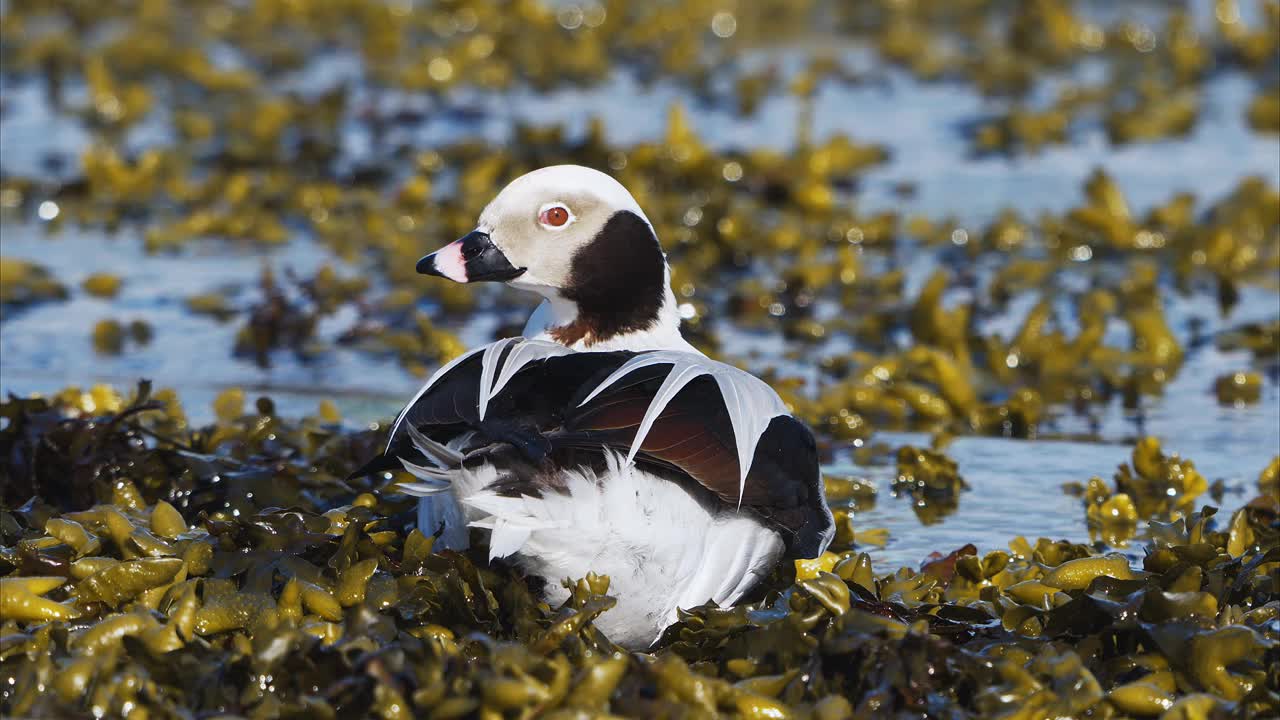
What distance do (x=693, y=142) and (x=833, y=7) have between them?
4856 mm

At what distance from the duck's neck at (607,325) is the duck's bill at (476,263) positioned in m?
0.12

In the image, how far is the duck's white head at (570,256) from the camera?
4238mm

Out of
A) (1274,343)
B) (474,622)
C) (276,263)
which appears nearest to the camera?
(474,622)

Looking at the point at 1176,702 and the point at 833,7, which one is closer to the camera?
the point at 1176,702

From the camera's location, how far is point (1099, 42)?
11.4 meters

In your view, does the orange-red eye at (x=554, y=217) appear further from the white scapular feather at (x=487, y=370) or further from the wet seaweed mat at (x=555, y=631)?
the wet seaweed mat at (x=555, y=631)

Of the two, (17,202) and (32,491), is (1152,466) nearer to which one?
(32,491)

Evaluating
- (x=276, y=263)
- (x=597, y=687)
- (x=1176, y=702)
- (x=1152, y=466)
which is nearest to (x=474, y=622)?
(x=597, y=687)

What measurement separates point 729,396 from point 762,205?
4505mm

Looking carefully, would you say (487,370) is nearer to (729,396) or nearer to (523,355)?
(523,355)

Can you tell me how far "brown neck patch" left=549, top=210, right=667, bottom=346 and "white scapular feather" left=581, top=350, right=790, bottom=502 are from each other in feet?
1.28

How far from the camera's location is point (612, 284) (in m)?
4.27

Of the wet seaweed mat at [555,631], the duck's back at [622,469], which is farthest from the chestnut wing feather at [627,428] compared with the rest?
the wet seaweed mat at [555,631]

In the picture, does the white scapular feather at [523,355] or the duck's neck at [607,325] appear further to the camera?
the duck's neck at [607,325]
